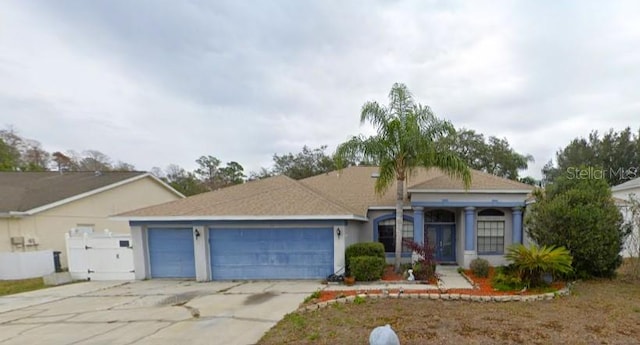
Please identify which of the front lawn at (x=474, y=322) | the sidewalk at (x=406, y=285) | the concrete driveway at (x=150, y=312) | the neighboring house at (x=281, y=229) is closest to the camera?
the front lawn at (x=474, y=322)

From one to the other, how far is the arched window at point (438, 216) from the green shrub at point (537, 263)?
15.2 feet

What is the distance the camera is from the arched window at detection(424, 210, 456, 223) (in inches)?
503

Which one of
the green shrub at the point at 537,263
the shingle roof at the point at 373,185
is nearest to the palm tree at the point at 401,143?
the shingle roof at the point at 373,185

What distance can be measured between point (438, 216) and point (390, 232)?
2283mm

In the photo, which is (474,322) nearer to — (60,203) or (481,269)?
(481,269)

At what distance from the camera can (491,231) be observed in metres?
12.0

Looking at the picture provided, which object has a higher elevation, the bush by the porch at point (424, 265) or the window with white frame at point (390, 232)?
the window with white frame at point (390, 232)

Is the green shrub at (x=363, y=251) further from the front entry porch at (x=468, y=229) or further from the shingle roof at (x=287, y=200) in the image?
the front entry porch at (x=468, y=229)

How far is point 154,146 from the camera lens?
23.7m

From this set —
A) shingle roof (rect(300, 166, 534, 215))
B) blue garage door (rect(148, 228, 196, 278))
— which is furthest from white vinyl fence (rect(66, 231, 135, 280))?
shingle roof (rect(300, 166, 534, 215))

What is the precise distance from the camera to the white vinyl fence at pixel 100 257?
34.5 feet

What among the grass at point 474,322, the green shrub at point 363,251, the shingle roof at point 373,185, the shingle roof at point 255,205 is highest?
the shingle roof at point 373,185

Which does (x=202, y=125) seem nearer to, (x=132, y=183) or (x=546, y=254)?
(x=132, y=183)

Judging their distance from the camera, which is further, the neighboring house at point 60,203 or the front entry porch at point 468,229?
the neighboring house at point 60,203
